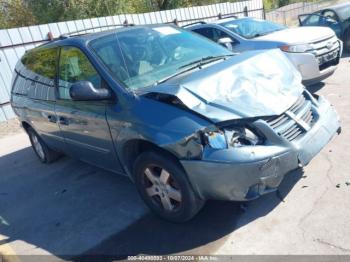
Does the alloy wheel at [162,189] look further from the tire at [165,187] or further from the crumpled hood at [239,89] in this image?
the crumpled hood at [239,89]

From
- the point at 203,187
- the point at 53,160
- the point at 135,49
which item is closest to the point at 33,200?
the point at 53,160

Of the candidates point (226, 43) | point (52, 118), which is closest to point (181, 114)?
point (52, 118)

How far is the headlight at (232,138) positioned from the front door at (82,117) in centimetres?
128

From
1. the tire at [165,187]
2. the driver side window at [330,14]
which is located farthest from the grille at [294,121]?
the driver side window at [330,14]

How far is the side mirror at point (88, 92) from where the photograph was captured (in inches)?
143

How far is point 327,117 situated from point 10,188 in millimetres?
4478

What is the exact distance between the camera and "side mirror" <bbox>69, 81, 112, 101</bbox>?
3625mm

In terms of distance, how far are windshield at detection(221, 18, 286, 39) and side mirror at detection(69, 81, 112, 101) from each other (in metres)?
5.27

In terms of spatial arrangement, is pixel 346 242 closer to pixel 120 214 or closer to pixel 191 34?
pixel 120 214

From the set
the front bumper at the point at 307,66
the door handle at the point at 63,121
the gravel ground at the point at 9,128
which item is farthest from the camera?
the gravel ground at the point at 9,128

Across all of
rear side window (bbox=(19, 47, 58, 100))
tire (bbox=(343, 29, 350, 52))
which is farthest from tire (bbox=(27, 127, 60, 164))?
tire (bbox=(343, 29, 350, 52))

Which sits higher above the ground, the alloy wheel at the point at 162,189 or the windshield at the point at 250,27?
the windshield at the point at 250,27

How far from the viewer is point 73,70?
436 centimetres

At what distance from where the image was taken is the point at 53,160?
6.18 metres
